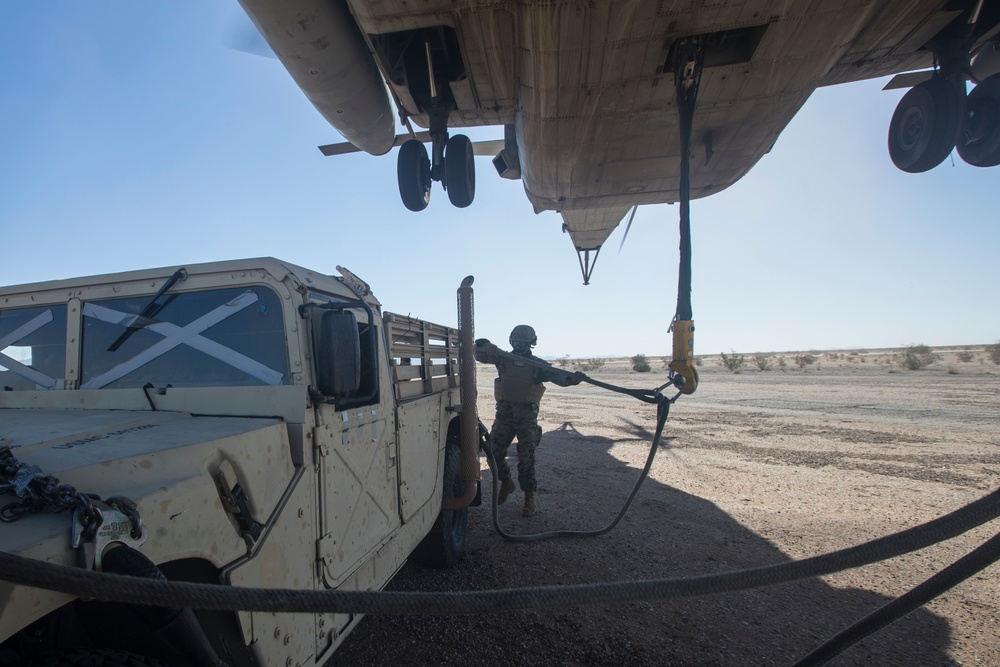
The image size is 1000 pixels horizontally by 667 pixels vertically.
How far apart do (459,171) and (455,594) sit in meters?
4.62

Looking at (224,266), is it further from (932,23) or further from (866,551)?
(932,23)

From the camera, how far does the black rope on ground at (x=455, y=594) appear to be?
0.91m

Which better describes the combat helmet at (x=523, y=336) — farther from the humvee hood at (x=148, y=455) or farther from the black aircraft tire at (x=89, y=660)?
the black aircraft tire at (x=89, y=660)

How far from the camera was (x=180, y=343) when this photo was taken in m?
2.15

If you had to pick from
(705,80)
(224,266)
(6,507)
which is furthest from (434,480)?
(705,80)

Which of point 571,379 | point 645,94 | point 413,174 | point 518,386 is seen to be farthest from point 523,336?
point 645,94

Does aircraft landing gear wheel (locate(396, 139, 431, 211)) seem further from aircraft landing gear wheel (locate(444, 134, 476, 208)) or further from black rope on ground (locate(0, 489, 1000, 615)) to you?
black rope on ground (locate(0, 489, 1000, 615))

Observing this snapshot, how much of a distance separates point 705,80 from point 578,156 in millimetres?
1255

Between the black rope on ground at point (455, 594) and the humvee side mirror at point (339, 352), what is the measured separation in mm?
1013

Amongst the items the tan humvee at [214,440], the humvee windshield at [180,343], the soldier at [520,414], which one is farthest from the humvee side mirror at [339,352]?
the soldier at [520,414]

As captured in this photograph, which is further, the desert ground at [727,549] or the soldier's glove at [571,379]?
the soldier's glove at [571,379]

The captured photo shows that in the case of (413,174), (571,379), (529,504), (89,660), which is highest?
(413,174)

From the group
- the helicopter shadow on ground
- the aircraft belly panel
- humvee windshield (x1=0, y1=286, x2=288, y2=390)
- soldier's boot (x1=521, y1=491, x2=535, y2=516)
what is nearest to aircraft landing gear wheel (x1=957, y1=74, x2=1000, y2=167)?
the aircraft belly panel

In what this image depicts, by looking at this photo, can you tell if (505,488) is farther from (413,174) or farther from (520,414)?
(413,174)
